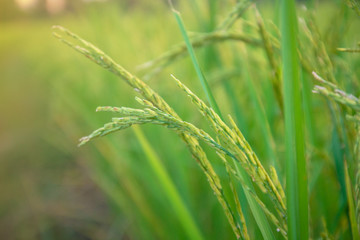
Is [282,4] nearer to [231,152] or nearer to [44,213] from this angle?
[231,152]

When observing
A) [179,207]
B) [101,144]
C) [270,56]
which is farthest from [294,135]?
[101,144]

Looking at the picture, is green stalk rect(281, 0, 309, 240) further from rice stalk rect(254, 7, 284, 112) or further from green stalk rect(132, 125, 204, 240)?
green stalk rect(132, 125, 204, 240)

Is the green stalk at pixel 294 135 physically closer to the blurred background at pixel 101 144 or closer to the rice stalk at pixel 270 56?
the rice stalk at pixel 270 56

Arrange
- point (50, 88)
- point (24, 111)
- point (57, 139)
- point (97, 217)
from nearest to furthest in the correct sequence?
1. point (97, 217)
2. point (57, 139)
3. point (24, 111)
4. point (50, 88)

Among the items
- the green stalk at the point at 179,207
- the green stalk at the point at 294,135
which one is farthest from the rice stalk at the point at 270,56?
the green stalk at the point at 179,207

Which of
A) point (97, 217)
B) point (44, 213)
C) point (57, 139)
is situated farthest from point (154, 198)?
point (57, 139)
